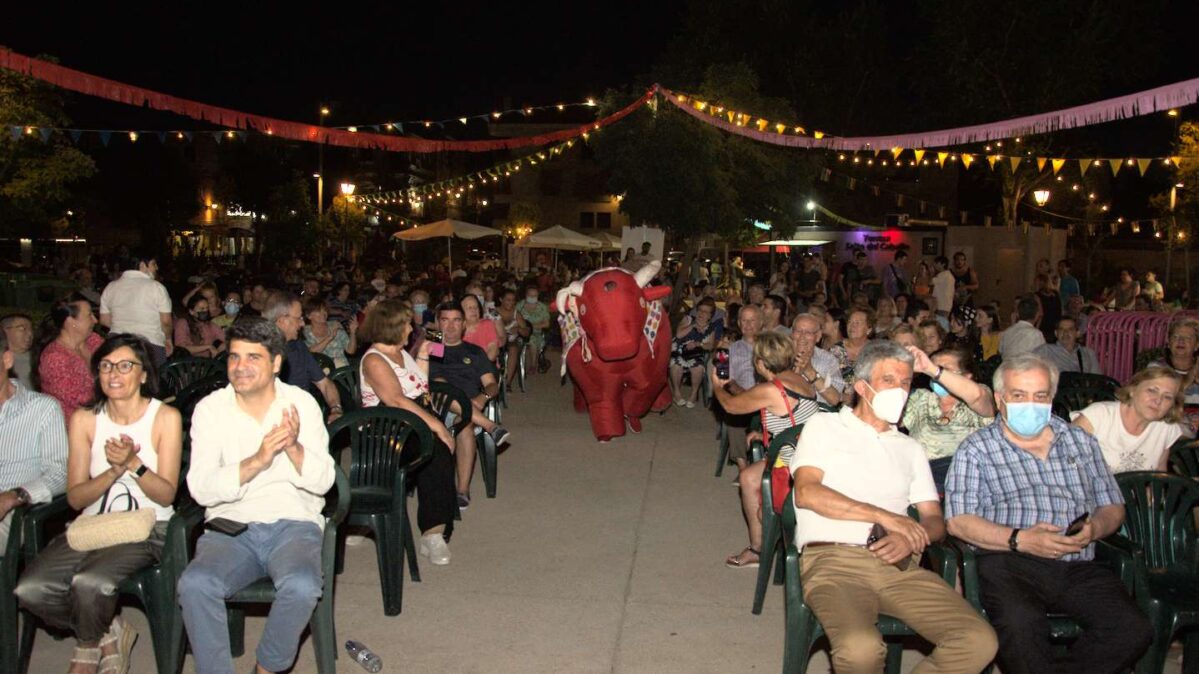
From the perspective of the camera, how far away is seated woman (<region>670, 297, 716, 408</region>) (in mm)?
9992

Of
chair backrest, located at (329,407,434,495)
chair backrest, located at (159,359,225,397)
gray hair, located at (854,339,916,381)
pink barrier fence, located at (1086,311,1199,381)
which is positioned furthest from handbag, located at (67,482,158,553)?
pink barrier fence, located at (1086,311,1199,381)

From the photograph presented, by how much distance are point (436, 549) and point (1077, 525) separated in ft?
10.9

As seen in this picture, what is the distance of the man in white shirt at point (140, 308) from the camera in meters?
7.93

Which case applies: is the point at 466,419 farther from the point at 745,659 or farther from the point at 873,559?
the point at 873,559

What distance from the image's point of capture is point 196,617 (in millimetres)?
3455

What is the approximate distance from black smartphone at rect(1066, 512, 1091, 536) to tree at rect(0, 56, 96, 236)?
Answer: 49.6 feet

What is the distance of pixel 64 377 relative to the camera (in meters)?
5.45

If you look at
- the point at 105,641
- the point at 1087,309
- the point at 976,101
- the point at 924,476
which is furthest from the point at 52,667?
the point at 976,101

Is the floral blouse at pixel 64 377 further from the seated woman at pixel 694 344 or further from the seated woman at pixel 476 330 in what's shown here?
the seated woman at pixel 694 344

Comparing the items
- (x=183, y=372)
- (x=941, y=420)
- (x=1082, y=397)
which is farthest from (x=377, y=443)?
(x=1082, y=397)

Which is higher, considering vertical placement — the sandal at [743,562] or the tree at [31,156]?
the tree at [31,156]

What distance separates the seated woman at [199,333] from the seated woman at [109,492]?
16.3 feet

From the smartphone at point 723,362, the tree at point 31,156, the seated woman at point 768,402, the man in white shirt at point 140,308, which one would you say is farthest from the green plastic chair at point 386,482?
the tree at point 31,156

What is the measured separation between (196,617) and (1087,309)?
40.0 ft
